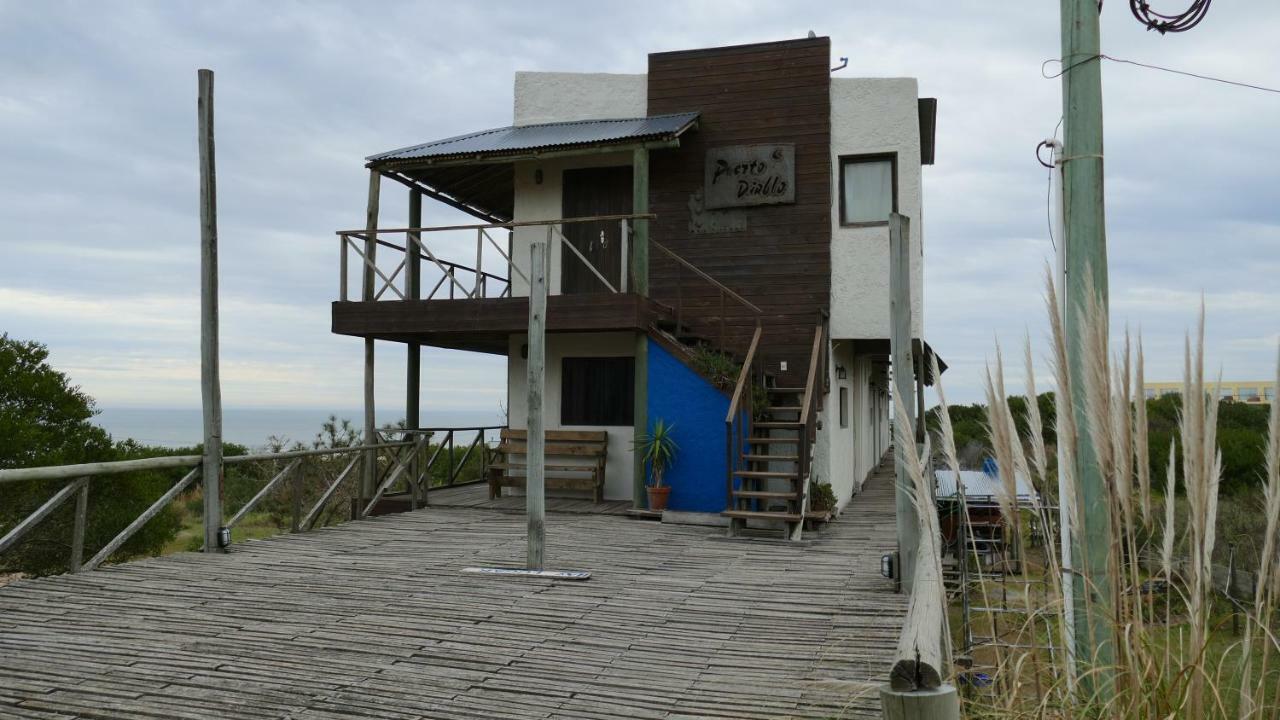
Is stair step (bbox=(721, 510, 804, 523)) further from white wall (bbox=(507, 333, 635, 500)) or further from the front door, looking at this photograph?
the front door

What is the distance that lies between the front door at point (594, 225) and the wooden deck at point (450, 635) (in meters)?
5.54

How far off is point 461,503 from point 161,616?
20.8 feet

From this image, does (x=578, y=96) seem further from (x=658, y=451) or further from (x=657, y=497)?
(x=657, y=497)

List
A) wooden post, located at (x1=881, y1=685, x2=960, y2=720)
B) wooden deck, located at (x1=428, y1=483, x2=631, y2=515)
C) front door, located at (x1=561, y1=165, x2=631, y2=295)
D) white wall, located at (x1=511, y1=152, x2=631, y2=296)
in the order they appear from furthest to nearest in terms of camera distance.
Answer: white wall, located at (x1=511, y1=152, x2=631, y2=296)
front door, located at (x1=561, y1=165, x2=631, y2=295)
wooden deck, located at (x1=428, y1=483, x2=631, y2=515)
wooden post, located at (x1=881, y1=685, x2=960, y2=720)

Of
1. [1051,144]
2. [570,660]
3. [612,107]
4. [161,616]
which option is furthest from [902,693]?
[612,107]

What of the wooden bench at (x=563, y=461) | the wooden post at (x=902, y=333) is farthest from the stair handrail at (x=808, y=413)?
the wooden post at (x=902, y=333)

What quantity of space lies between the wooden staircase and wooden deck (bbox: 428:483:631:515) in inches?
66.9

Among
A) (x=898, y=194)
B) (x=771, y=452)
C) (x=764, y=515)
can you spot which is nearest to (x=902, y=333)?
(x=764, y=515)

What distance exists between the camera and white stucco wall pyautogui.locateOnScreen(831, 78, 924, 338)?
12375mm

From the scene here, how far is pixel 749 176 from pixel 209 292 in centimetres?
729

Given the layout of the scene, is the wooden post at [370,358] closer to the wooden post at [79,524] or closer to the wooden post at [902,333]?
the wooden post at [79,524]

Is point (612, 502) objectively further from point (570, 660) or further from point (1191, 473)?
point (1191, 473)

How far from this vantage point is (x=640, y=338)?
11.4 meters

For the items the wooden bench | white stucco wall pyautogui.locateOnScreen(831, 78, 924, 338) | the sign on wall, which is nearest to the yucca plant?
the wooden bench
